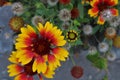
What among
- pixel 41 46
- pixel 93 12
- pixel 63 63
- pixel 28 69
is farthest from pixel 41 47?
pixel 63 63

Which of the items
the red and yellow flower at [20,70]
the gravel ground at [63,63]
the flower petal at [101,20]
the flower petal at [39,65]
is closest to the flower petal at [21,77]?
the red and yellow flower at [20,70]

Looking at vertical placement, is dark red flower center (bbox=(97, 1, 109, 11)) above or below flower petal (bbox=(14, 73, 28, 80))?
above

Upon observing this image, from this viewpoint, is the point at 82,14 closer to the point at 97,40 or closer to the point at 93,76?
the point at 97,40

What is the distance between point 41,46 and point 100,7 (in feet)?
1.27

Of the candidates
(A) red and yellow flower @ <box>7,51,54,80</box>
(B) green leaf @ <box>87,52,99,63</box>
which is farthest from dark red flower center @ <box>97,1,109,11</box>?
(A) red and yellow flower @ <box>7,51,54,80</box>

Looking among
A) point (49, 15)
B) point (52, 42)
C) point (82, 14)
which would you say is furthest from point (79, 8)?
point (52, 42)

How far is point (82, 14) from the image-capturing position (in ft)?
6.83

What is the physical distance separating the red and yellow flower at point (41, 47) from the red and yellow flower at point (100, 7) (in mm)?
263

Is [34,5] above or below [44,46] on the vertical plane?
above

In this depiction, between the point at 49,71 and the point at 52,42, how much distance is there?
0.45 ft

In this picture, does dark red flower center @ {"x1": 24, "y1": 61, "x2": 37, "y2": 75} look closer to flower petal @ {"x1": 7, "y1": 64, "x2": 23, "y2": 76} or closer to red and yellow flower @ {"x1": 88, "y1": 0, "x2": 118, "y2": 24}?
flower petal @ {"x1": 7, "y1": 64, "x2": 23, "y2": 76}

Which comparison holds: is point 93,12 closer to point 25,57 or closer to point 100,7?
point 100,7

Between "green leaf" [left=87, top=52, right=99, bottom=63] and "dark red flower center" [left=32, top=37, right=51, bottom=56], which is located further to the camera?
"green leaf" [left=87, top=52, right=99, bottom=63]

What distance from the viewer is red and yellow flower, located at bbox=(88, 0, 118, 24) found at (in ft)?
Result: 6.61
